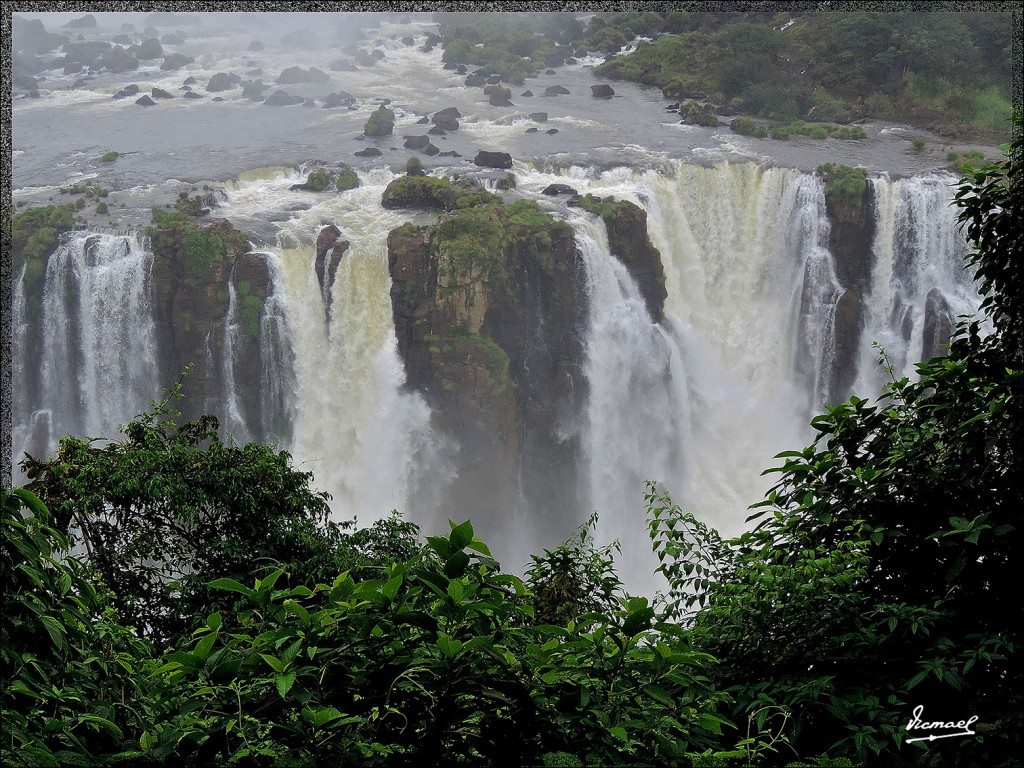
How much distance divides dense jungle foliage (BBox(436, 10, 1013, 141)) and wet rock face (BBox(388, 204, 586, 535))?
2.55 ft

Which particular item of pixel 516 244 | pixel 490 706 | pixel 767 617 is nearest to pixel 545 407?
pixel 516 244

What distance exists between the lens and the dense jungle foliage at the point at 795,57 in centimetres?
340

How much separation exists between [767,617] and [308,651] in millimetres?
974

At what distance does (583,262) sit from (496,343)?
1.88 feet

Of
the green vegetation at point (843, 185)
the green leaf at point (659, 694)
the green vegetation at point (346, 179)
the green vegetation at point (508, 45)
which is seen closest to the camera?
the green leaf at point (659, 694)

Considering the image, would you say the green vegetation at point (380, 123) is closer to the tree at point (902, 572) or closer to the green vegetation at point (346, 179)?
the green vegetation at point (346, 179)

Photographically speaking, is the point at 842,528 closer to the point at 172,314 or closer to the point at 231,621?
the point at 231,621

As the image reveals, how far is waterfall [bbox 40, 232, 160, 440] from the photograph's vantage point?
3908mm

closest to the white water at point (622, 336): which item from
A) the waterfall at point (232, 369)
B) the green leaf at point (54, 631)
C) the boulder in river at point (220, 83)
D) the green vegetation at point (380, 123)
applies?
the waterfall at point (232, 369)

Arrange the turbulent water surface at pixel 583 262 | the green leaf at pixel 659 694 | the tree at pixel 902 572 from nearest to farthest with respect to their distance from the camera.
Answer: the green leaf at pixel 659 694, the tree at pixel 902 572, the turbulent water surface at pixel 583 262

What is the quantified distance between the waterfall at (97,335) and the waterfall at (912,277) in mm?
3451

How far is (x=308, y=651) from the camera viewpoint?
1232 mm

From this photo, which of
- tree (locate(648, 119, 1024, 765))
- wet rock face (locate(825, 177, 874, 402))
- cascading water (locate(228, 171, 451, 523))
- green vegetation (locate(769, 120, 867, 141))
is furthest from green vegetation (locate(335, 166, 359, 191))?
tree (locate(648, 119, 1024, 765))

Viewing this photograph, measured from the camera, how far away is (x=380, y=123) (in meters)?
4.31
